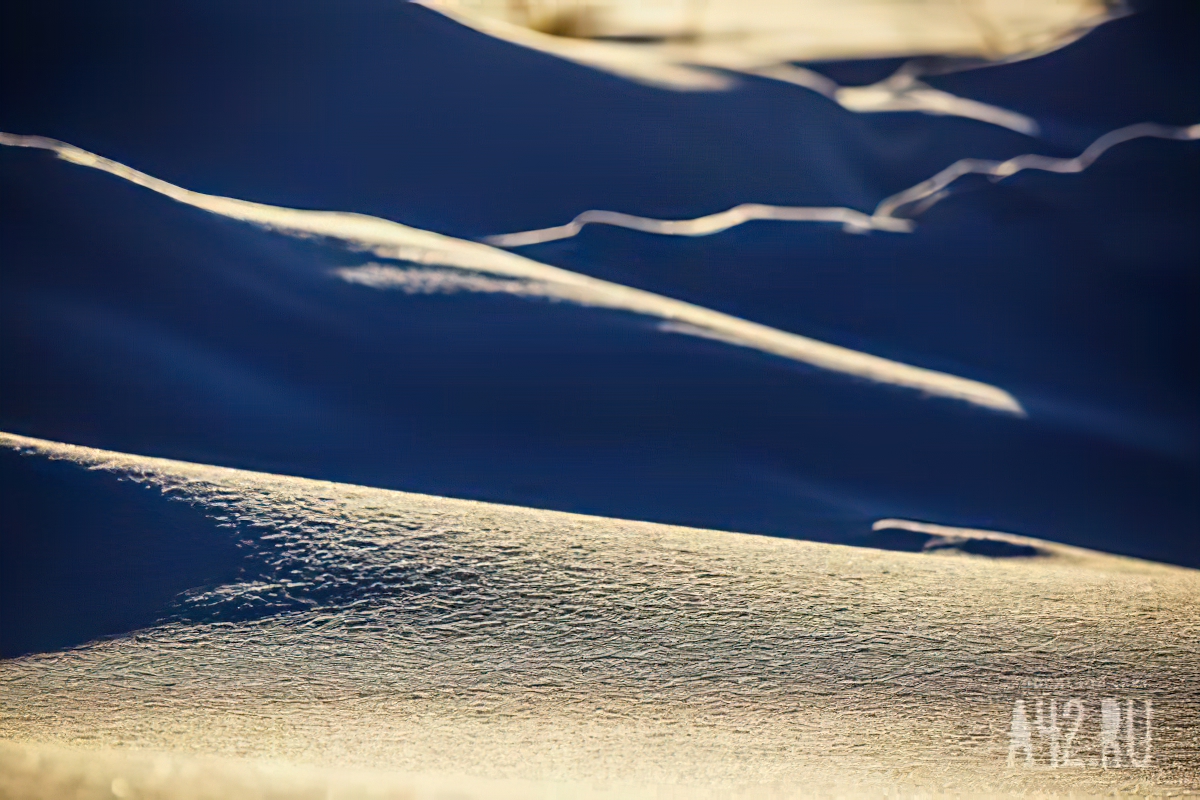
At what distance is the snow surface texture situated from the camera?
1.97 metres

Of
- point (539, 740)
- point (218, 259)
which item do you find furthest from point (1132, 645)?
point (218, 259)

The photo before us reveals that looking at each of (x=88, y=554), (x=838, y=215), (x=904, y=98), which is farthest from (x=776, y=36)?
(x=88, y=554)

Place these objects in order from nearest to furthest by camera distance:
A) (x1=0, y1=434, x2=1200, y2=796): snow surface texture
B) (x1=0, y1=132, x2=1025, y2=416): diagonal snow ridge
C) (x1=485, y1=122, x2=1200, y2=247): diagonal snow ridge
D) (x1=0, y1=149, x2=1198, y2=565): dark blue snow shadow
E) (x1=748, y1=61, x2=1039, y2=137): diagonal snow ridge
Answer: (x1=0, y1=434, x2=1200, y2=796): snow surface texture, (x1=0, y1=149, x2=1198, y2=565): dark blue snow shadow, (x1=0, y1=132, x2=1025, y2=416): diagonal snow ridge, (x1=485, y1=122, x2=1200, y2=247): diagonal snow ridge, (x1=748, y1=61, x2=1039, y2=137): diagonal snow ridge

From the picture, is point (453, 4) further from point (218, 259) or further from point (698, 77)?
point (218, 259)

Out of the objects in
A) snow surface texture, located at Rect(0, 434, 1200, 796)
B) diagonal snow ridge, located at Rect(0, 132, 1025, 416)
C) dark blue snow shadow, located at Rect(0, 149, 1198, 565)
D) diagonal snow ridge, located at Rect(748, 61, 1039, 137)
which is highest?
diagonal snow ridge, located at Rect(748, 61, 1039, 137)

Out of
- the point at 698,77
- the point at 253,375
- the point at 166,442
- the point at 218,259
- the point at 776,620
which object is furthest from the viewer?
the point at 698,77

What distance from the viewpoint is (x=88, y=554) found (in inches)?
110

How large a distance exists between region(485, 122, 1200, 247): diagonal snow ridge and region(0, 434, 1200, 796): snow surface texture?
3508mm

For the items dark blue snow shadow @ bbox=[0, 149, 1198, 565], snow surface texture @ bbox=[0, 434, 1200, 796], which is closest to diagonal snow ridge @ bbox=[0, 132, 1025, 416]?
dark blue snow shadow @ bbox=[0, 149, 1198, 565]

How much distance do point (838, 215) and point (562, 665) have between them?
510 cm

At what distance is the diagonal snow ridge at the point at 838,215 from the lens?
21.4ft

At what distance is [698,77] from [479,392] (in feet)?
14.1

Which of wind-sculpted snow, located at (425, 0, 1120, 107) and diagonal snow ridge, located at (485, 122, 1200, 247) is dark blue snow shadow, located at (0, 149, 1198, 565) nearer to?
diagonal snow ridge, located at (485, 122, 1200, 247)

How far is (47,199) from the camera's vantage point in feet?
15.3
